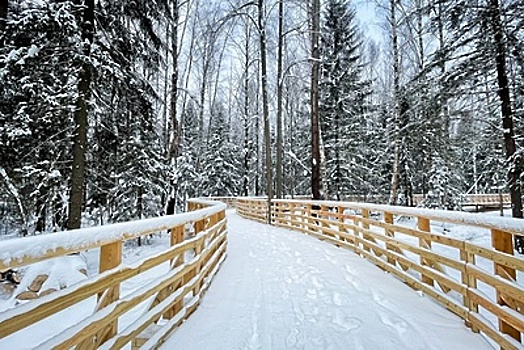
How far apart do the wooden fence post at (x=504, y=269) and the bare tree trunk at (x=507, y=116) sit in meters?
6.18

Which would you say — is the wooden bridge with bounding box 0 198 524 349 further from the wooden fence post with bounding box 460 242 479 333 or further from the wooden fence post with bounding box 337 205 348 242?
the wooden fence post with bounding box 337 205 348 242

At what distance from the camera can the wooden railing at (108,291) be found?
1.36 meters

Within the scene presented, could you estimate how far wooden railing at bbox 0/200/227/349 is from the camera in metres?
1.36

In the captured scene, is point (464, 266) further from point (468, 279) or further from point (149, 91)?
point (149, 91)

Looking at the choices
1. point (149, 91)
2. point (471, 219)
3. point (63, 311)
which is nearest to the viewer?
point (471, 219)

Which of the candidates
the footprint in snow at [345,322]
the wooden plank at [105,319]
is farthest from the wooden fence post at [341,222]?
the wooden plank at [105,319]

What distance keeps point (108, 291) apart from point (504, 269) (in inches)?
111

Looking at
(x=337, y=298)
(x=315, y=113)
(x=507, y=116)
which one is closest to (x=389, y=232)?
(x=337, y=298)

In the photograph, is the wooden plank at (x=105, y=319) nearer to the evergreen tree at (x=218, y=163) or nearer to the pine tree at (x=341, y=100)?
the pine tree at (x=341, y=100)

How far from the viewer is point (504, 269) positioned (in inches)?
95.8

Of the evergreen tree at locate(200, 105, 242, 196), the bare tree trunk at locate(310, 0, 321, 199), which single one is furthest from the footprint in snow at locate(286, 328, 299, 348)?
the evergreen tree at locate(200, 105, 242, 196)

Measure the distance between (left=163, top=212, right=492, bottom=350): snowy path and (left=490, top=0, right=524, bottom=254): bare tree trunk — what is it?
15.9ft

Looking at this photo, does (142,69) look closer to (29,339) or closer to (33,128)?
(33,128)

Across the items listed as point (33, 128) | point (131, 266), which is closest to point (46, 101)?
point (33, 128)
